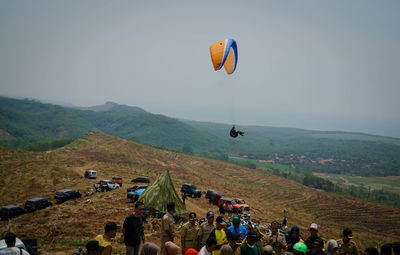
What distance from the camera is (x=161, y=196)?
18.0 m

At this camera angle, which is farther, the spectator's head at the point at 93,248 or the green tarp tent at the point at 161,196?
the green tarp tent at the point at 161,196

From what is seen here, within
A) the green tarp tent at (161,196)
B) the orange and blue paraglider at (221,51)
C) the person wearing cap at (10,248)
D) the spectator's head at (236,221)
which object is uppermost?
the orange and blue paraglider at (221,51)

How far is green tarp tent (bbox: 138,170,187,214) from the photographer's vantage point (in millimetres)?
17516

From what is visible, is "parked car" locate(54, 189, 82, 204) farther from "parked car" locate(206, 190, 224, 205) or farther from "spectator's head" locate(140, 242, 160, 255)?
"spectator's head" locate(140, 242, 160, 255)

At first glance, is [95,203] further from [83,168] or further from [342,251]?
[83,168]

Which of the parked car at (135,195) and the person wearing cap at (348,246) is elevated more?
the person wearing cap at (348,246)

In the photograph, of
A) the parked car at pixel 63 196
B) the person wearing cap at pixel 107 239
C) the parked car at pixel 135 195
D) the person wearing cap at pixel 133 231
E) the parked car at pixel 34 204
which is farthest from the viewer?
the parked car at pixel 63 196

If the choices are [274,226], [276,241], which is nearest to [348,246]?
[276,241]

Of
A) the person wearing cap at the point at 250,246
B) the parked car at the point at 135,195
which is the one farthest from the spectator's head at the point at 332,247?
the parked car at the point at 135,195

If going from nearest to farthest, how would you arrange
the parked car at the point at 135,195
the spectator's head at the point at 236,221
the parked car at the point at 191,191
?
the spectator's head at the point at 236,221 → the parked car at the point at 135,195 → the parked car at the point at 191,191

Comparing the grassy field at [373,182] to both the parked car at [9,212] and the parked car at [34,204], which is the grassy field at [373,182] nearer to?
the parked car at [34,204]

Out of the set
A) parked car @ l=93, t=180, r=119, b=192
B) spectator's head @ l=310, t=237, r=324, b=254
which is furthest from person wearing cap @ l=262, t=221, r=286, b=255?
parked car @ l=93, t=180, r=119, b=192

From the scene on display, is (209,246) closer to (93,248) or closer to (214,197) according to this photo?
(93,248)

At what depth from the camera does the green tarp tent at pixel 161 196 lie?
57.5 feet
